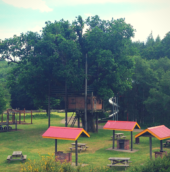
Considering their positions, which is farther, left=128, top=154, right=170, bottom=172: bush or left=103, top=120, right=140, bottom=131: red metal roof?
left=103, top=120, right=140, bottom=131: red metal roof

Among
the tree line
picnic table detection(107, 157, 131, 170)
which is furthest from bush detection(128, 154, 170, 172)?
the tree line

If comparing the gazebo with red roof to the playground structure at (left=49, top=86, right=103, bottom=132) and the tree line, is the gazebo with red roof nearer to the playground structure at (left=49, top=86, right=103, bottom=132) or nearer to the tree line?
the tree line

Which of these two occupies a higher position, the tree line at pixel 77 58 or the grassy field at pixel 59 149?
the tree line at pixel 77 58

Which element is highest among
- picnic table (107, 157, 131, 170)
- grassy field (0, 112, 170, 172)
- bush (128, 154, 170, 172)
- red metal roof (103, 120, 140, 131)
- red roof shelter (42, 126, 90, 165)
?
red roof shelter (42, 126, 90, 165)

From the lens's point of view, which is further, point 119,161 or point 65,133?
point 65,133

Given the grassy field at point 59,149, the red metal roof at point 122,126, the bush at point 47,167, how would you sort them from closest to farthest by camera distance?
the bush at point 47,167, the grassy field at point 59,149, the red metal roof at point 122,126

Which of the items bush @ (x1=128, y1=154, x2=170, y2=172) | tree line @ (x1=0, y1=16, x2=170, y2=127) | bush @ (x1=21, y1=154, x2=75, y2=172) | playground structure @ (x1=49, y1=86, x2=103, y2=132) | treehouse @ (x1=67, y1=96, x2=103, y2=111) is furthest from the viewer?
treehouse @ (x1=67, y1=96, x2=103, y2=111)

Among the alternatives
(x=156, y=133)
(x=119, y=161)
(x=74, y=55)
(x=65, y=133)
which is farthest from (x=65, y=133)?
(x=74, y=55)

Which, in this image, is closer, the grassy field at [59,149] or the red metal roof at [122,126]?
the grassy field at [59,149]

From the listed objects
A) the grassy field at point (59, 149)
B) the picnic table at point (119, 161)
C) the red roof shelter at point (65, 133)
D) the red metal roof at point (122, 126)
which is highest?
the red roof shelter at point (65, 133)

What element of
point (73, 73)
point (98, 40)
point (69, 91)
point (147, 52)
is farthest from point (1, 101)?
point (147, 52)

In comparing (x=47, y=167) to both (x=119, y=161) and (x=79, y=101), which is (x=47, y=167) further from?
(x=79, y=101)

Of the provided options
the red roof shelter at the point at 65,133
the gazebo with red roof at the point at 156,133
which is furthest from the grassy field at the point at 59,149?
the red roof shelter at the point at 65,133

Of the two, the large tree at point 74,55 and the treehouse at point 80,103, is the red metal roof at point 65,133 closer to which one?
the large tree at point 74,55
